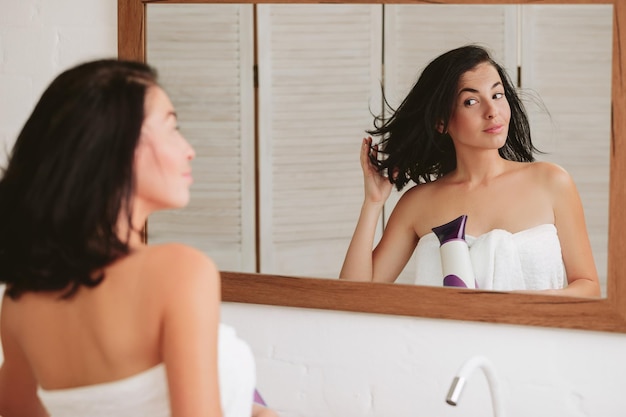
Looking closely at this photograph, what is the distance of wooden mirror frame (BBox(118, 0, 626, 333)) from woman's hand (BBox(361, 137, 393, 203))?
0.16 meters

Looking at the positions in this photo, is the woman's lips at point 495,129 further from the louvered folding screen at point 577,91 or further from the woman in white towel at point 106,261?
the woman in white towel at point 106,261

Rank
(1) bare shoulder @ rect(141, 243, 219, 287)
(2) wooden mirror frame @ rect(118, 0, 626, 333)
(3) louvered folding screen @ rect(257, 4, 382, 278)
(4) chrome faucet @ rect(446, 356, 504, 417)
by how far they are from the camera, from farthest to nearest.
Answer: (3) louvered folding screen @ rect(257, 4, 382, 278) → (2) wooden mirror frame @ rect(118, 0, 626, 333) → (4) chrome faucet @ rect(446, 356, 504, 417) → (1) bare shoulder @ rect(141, 243, 219, 287)

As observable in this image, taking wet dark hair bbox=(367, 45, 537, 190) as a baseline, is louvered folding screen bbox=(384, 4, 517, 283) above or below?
above

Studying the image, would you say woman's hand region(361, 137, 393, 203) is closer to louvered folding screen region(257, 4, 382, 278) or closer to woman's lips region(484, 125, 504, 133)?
louvered folding screen region(257, 4, 382, 278)

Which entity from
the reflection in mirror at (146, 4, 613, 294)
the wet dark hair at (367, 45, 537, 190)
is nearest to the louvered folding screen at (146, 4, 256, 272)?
the reflection in mirror at (146, 4, 613, 294)

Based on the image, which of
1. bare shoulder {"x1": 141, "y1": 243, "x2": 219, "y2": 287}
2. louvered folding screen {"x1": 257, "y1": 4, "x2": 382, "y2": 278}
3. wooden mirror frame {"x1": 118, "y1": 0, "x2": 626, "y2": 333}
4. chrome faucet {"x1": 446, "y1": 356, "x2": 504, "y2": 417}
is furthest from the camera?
louvered folding screen {"x1": 257, "y1": 4, "x2": 382, "y2": 278}

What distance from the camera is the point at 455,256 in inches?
57.9

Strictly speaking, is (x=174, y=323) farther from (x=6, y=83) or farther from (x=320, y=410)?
(x=6, y=83)

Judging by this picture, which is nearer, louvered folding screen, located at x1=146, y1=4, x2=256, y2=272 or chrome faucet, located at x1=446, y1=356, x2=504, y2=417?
chrome faucet, located at x1=446, y1=356, x2=504, y2=417

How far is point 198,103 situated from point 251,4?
0.69 feet

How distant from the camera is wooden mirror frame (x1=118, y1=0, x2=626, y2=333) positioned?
1.38 meters

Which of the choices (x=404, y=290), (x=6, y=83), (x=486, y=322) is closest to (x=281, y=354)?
(x=404, y=290)

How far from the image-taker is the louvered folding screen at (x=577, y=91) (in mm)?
1379

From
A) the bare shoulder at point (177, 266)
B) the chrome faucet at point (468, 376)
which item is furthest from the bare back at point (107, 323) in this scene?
the chrome faucet at point (468, 376)
